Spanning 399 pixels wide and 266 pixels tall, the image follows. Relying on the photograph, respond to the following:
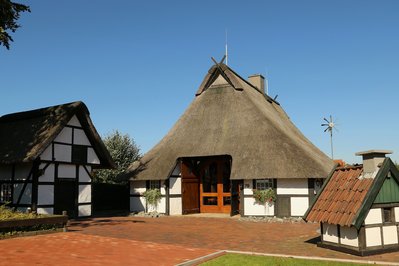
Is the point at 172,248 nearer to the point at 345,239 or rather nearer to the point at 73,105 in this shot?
the point at 345,239

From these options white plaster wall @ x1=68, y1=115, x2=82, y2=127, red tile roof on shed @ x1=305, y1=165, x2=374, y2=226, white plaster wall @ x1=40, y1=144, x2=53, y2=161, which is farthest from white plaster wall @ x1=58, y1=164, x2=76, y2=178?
red tile roof on shed @ x1=305, y1=165, x2=374, y2=226

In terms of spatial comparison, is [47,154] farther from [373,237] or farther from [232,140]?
[373,237]

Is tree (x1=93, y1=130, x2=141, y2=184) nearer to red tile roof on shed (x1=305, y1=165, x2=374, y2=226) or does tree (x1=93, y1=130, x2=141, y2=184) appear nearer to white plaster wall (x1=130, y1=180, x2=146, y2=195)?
white plaster wall (x1=130, y1=180, x2=146, y2=195)

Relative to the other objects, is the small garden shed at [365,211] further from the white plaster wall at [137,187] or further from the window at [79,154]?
the white plaster wall at [137,187]

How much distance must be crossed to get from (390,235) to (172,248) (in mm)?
6713

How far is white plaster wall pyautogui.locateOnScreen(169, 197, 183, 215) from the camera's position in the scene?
25.2 m

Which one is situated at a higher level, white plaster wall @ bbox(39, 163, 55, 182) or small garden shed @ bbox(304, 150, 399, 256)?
white plaster wall @ bbox(39, 163, 55, 182)

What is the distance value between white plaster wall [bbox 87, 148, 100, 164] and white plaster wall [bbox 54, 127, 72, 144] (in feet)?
5.10

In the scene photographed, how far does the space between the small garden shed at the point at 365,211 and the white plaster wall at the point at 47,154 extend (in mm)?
14205

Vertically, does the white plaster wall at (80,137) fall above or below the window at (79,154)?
above

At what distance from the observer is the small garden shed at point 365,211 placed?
441 inches

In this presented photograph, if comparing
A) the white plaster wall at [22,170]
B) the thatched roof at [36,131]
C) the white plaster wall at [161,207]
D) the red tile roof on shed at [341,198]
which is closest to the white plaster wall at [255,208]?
the white plaster wall at [161,207]

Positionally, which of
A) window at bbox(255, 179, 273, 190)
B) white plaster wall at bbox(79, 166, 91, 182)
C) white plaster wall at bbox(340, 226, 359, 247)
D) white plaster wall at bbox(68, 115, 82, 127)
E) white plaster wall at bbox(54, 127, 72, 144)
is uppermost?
white plaster wall at bbox(68, 115, 82, 127)

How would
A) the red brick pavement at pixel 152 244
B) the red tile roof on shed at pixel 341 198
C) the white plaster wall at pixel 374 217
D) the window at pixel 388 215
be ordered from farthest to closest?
1. the window at pixel 388 215
2. the red tile roof on shed at pixel 341 198
3. the white plaster wall at pixel 374 217
4. the red brick pavement at pixel 152 244
